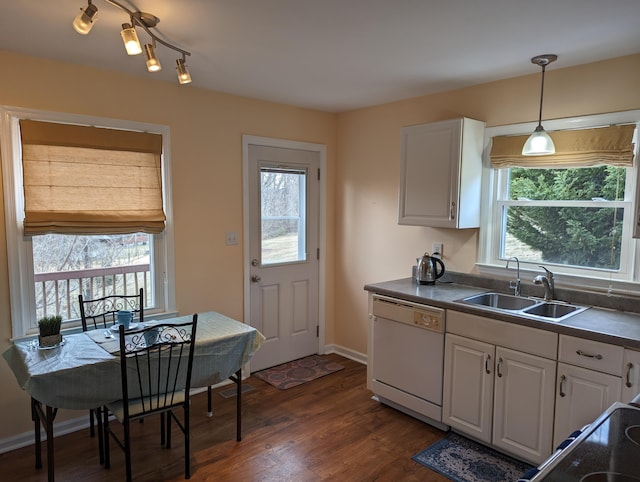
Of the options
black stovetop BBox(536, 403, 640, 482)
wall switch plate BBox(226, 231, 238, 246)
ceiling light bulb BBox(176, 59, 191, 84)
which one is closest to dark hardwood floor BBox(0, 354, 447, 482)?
wall switch plate BBox(226, 231, 238, 246)

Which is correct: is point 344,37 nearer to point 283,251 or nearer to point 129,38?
point 129,38

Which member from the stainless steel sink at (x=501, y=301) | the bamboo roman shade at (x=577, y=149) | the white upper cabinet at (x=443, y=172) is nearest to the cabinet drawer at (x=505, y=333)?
the stainless steel sink at (x=501, y=301)

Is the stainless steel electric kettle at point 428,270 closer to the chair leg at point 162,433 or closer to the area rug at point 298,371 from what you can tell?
the area rug at point 298,371

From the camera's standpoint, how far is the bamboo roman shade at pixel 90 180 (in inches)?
106

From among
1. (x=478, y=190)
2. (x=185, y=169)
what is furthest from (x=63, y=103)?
(x=478, y=190)

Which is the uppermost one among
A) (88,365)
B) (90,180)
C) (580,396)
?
(90,180)

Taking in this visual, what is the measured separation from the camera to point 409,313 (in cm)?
301

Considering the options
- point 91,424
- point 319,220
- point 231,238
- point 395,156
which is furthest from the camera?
point 319,220

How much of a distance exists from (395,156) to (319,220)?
98cm

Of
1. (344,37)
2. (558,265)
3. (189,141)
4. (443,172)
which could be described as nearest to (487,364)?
(558,265)

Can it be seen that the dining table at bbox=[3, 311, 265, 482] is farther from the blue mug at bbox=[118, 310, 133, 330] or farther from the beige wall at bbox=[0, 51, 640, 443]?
the beige wall at bbox=[0, 51, 640, 443]

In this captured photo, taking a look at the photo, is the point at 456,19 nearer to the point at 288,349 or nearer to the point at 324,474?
the point at 324,474

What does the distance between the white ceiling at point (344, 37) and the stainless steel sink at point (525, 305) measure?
1.52 metres

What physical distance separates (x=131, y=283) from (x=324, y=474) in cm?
192
